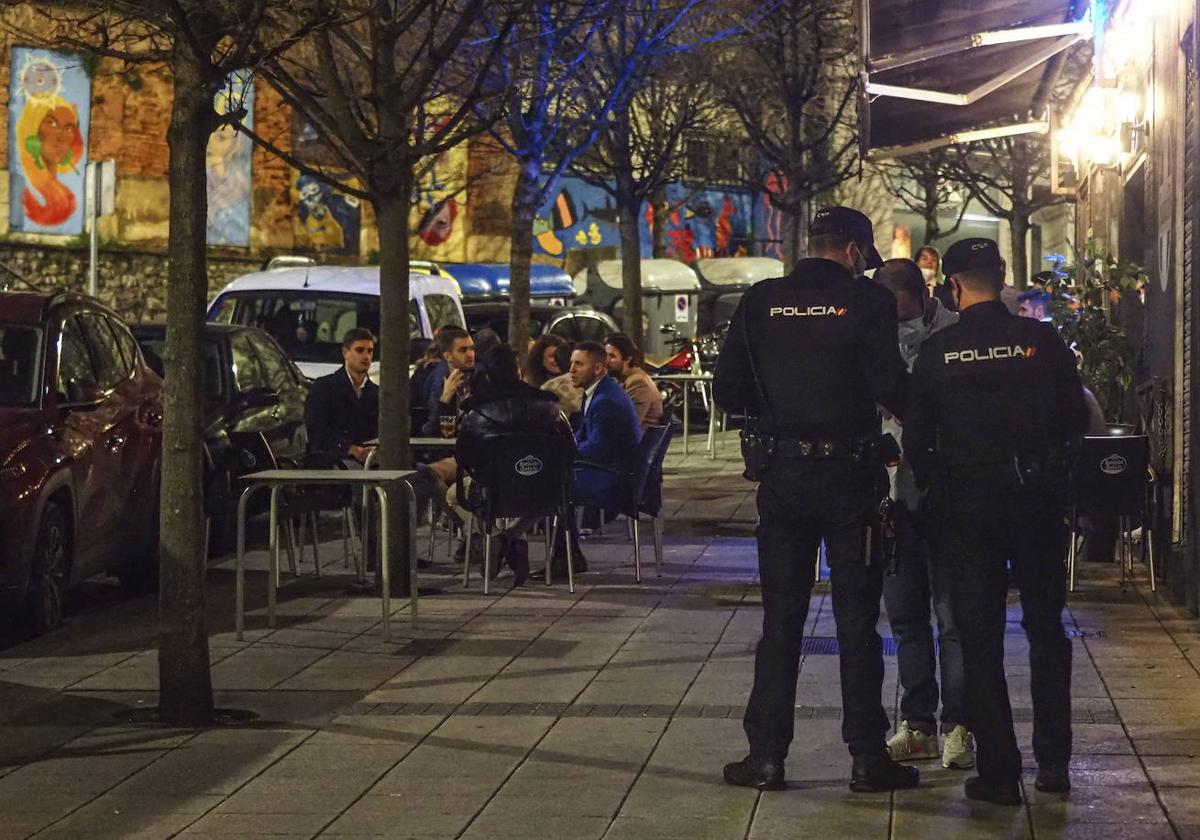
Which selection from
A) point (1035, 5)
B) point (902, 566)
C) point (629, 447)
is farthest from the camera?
point (1035, 5)

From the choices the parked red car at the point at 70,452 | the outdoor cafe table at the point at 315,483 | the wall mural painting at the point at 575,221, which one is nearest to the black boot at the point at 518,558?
the outdoor cafe table at the point at 315,483

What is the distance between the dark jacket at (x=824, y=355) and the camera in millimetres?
6852

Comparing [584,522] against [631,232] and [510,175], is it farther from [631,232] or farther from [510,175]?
[510,175]

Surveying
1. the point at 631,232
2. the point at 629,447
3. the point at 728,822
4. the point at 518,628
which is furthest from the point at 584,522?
the point at 631,232

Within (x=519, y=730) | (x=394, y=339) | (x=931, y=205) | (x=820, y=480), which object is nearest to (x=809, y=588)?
(x=820, y=480)

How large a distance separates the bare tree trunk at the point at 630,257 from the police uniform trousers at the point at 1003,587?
73.6 feet

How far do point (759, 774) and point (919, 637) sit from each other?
3.16 feet

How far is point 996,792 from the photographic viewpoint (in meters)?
6.59

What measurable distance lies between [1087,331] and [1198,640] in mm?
3621

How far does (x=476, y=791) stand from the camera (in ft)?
22.5

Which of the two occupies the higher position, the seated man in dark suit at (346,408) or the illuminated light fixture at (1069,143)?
the illuminated light fixture at (1069,143)

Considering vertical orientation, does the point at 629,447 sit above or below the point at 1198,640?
above

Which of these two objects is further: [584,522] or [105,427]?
[584,522]

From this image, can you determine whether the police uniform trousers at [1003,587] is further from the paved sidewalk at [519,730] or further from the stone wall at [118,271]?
the stone wall at [118,271]
